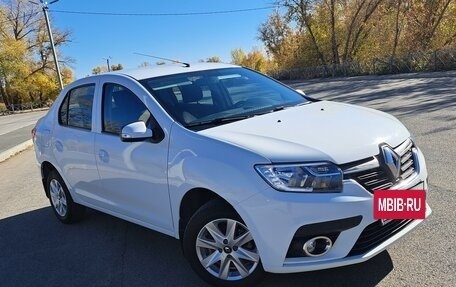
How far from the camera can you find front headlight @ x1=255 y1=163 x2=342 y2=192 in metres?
2.84

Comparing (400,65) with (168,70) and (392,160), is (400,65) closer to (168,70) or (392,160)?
(168,70)

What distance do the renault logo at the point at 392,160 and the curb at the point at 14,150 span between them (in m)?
10.7

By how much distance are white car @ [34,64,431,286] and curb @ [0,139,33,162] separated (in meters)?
7.97

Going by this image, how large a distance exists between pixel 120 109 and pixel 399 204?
2.55 metres

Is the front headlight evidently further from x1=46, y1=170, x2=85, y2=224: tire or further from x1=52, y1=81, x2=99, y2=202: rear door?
x1=46, y1=170, x2=85, y2=224: tire

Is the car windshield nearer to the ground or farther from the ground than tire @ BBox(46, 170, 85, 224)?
farther from the ground

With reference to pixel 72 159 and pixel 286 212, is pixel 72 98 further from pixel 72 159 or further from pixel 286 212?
pixel 286 212

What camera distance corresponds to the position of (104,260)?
4215 mm

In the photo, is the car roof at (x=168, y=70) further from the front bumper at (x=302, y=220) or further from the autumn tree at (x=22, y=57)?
the autumn tree at (x=22, y=57)

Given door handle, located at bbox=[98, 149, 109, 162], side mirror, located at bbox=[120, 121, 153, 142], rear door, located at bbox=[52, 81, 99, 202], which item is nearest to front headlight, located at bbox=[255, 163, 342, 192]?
side mirror, located at bbox=[120, 121, 153, 142]

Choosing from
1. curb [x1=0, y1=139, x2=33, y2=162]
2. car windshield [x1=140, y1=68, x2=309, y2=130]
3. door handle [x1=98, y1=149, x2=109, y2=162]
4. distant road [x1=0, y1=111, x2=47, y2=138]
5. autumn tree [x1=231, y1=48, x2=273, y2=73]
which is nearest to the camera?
car windshield [x1=140, y1=68, x2=309, y2=130]

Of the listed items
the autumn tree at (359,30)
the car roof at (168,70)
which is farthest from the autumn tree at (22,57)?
the car roof at (168,70)

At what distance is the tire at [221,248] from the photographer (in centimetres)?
318

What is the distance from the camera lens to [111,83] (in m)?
4.41
